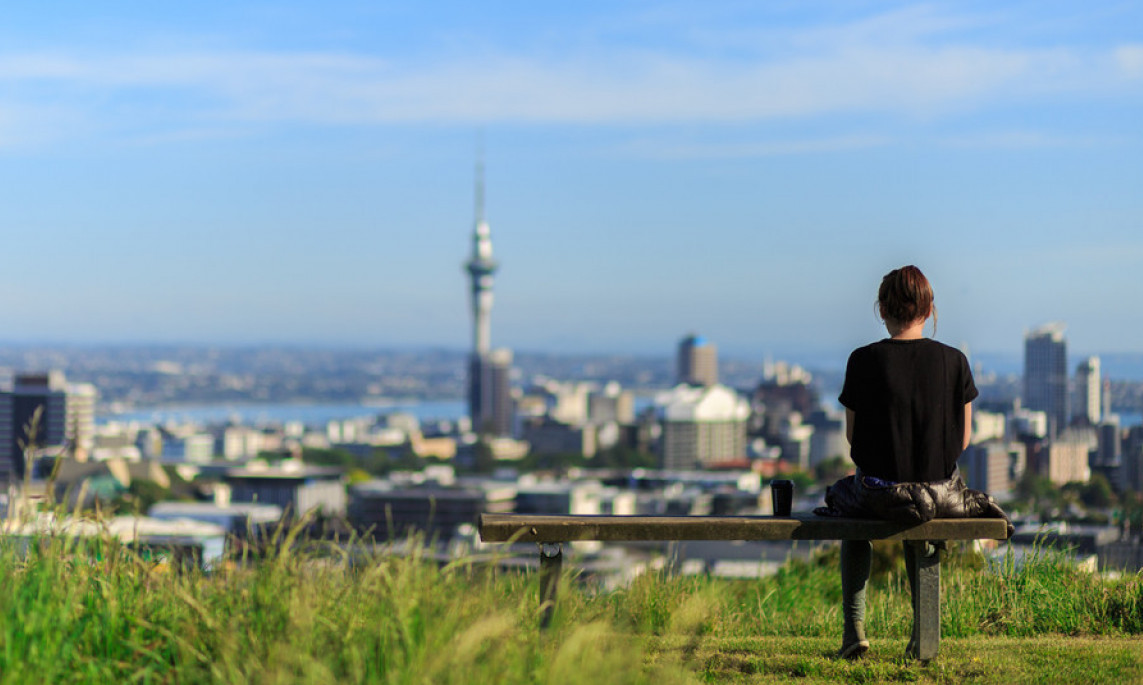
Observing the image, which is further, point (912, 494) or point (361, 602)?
point (912, 494)

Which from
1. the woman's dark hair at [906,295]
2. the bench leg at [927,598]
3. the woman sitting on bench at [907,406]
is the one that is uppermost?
the woman's dark hair at [906,295]

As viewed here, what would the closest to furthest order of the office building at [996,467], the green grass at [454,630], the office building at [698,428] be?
the green grass at [454,630]
the office building at [996,467]
the office building at [698,428]

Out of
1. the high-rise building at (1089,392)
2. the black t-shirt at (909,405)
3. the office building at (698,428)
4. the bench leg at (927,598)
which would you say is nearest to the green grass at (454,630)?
the bench leg at (927,598)

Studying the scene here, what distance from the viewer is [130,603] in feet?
12.3

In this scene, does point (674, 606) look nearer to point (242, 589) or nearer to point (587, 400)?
point (242, 589)

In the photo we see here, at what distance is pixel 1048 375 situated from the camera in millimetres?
78500

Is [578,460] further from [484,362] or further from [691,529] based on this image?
[691,529]

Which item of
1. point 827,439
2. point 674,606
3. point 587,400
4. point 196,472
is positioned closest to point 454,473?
point 196,472

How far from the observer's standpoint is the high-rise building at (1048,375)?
75812mm

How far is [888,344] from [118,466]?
85.5 m

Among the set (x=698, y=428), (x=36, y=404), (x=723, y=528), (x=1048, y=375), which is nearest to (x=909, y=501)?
(x=723, y=528)

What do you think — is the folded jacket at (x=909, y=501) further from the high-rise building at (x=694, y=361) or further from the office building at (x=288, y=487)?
the high-rise building at (x=694, y=361)

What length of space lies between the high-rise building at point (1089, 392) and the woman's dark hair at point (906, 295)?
67.7 meters

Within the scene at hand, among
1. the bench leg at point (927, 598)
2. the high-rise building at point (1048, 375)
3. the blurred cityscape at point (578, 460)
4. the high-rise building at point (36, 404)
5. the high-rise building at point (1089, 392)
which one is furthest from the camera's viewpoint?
the high-rise building at point (36, 404)
